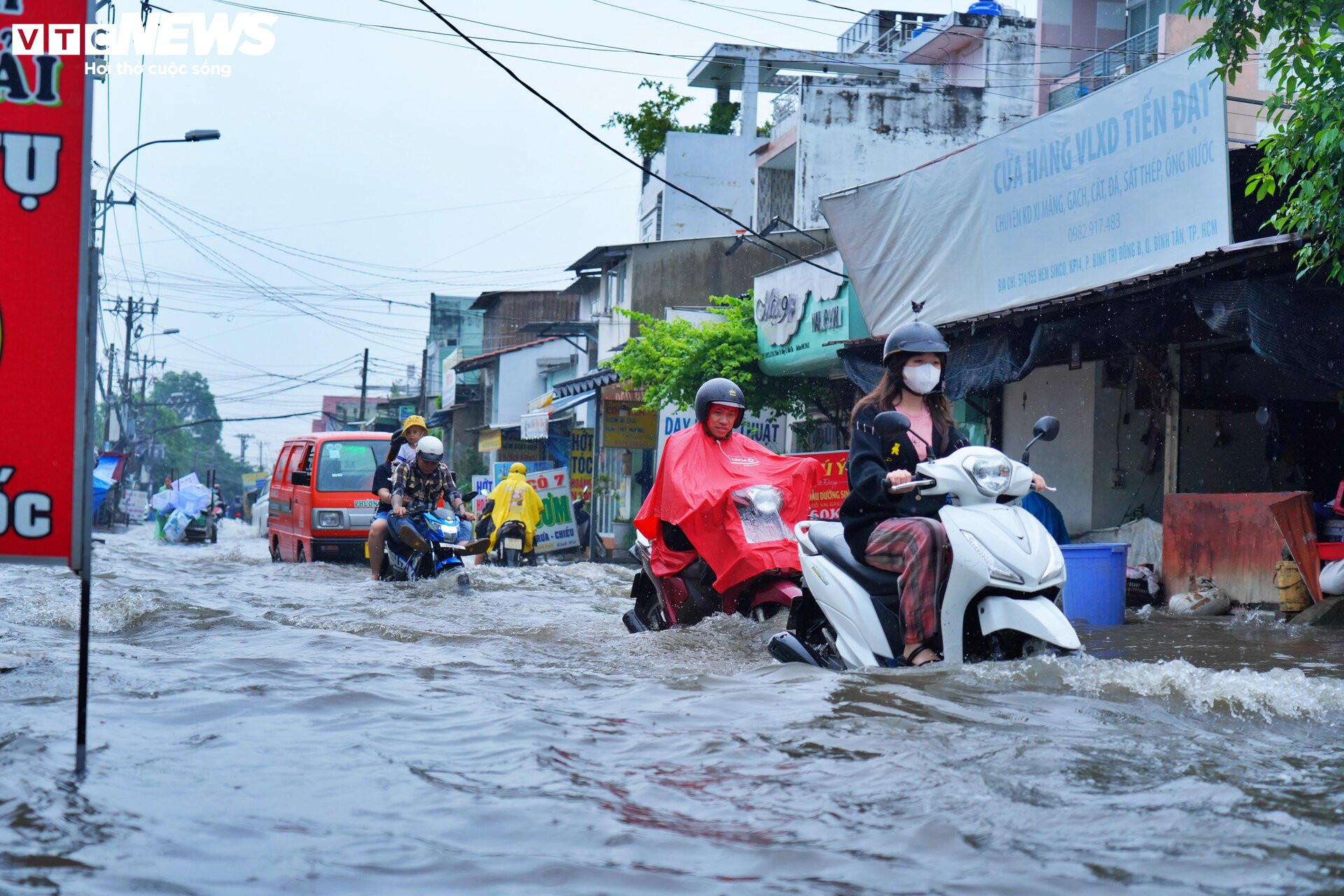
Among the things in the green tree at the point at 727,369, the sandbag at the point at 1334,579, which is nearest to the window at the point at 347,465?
the green tree at the point at 727,369

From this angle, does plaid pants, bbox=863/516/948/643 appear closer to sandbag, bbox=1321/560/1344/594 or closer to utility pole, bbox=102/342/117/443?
sandbag, bbox=1321/560/1344/594

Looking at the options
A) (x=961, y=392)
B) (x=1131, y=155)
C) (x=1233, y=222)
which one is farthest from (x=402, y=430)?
(x=1233, y=222)

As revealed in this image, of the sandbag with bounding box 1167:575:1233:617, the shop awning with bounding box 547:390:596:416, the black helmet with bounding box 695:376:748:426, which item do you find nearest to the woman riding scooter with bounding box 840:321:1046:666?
the black helmet with bounding box 695:376:748:426

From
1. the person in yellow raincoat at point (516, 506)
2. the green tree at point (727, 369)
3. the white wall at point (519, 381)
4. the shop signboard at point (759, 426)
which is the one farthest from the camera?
the white wall at point (519, 381)

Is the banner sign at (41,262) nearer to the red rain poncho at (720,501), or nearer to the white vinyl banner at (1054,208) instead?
the red rain poncho at (720,501)

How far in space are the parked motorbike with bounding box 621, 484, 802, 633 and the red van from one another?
8.00 metres

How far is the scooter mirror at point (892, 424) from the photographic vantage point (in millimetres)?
4789

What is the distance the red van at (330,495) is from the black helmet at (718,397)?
832cm

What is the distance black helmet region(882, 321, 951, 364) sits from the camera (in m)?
5.42

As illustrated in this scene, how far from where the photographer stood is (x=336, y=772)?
12.3 feet

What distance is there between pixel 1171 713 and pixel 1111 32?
30135 mm

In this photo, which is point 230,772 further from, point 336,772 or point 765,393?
point 765,393

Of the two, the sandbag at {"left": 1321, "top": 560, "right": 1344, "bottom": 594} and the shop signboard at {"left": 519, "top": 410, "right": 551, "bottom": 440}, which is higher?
the shop signboard at {"left": 519, "top": 410, "right": 551, "bottom": 440}

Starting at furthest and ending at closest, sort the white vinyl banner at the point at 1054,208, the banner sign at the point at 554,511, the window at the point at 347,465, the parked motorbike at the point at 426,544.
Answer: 1. the banner sign at the point at 554,511
2. the window at the point at 347,465
3. the white vinyl banner at the point at 1054,208
4. the parked motorbike at the point at 426,544
